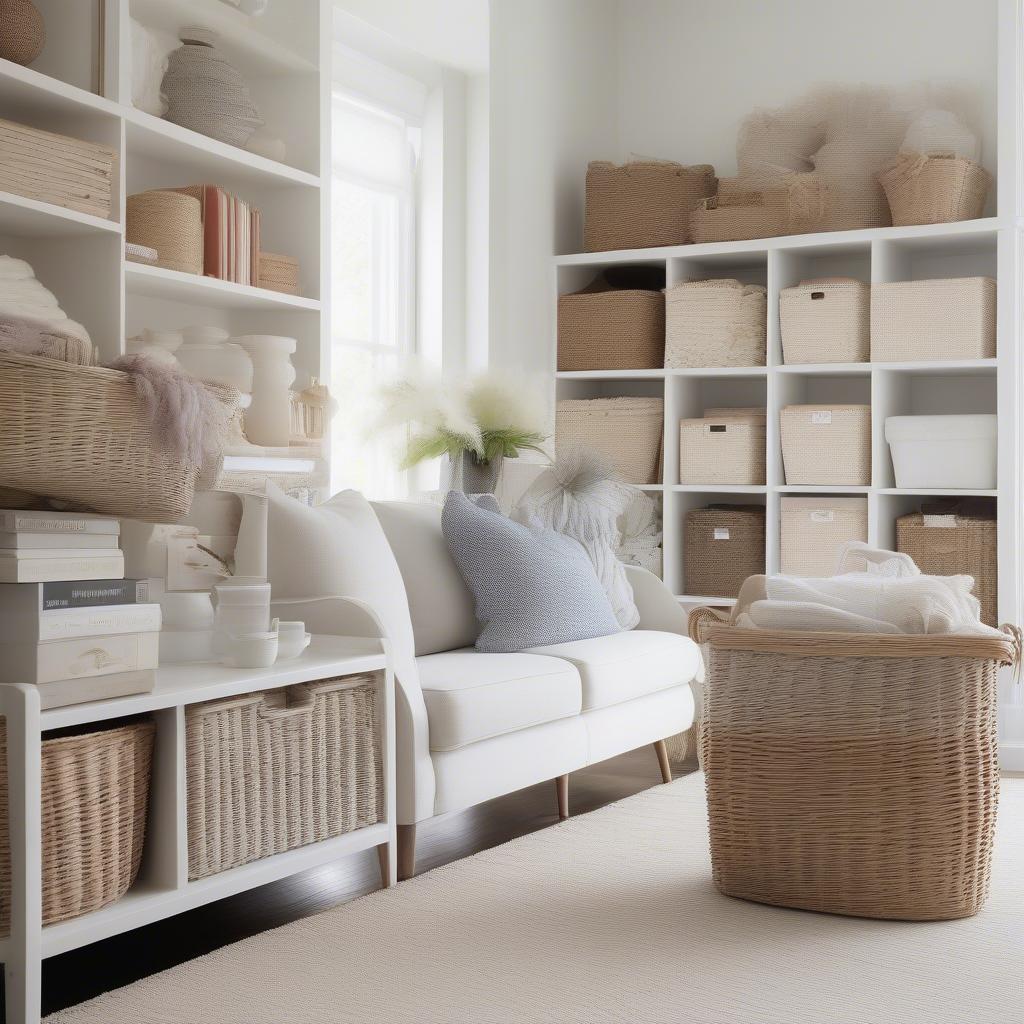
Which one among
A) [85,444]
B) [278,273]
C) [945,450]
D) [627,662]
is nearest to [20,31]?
[278,273]

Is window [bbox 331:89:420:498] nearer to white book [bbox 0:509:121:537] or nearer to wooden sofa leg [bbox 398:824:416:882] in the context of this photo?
wooden sofa leg [bbox 398:824:416:882]

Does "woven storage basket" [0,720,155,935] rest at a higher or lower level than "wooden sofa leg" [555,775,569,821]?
higher

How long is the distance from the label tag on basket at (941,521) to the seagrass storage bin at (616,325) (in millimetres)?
1220

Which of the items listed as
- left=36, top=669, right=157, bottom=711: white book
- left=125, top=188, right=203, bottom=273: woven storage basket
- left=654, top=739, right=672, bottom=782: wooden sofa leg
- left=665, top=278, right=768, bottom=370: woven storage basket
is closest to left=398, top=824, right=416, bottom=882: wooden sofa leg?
left=36, top=669, right=157, bottom=711: white book

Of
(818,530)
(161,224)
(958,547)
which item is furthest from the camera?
(818,530)

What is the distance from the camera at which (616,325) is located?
523 cm

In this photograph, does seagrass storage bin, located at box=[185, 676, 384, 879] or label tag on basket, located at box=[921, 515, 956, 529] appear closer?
seagrass storage bin, located at box=[185, 676, 384, 879]

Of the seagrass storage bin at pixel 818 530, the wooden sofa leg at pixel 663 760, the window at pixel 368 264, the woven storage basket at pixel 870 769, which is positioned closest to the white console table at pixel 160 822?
the woven storage basket at pixel 870 769

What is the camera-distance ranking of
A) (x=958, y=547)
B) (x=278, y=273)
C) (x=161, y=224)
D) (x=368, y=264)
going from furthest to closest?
(x=368, y=264) → (x=958, y=547) → (x=278, y=273) → (x=161, y=224)

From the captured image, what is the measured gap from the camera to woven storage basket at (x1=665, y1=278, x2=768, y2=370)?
5016 millimetres

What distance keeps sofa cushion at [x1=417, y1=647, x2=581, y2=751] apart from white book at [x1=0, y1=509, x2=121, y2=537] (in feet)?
3.06

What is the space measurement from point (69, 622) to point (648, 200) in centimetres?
358

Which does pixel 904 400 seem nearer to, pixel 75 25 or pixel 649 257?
pixel 649 257

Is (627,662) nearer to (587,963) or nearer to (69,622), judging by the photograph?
(587,963)
